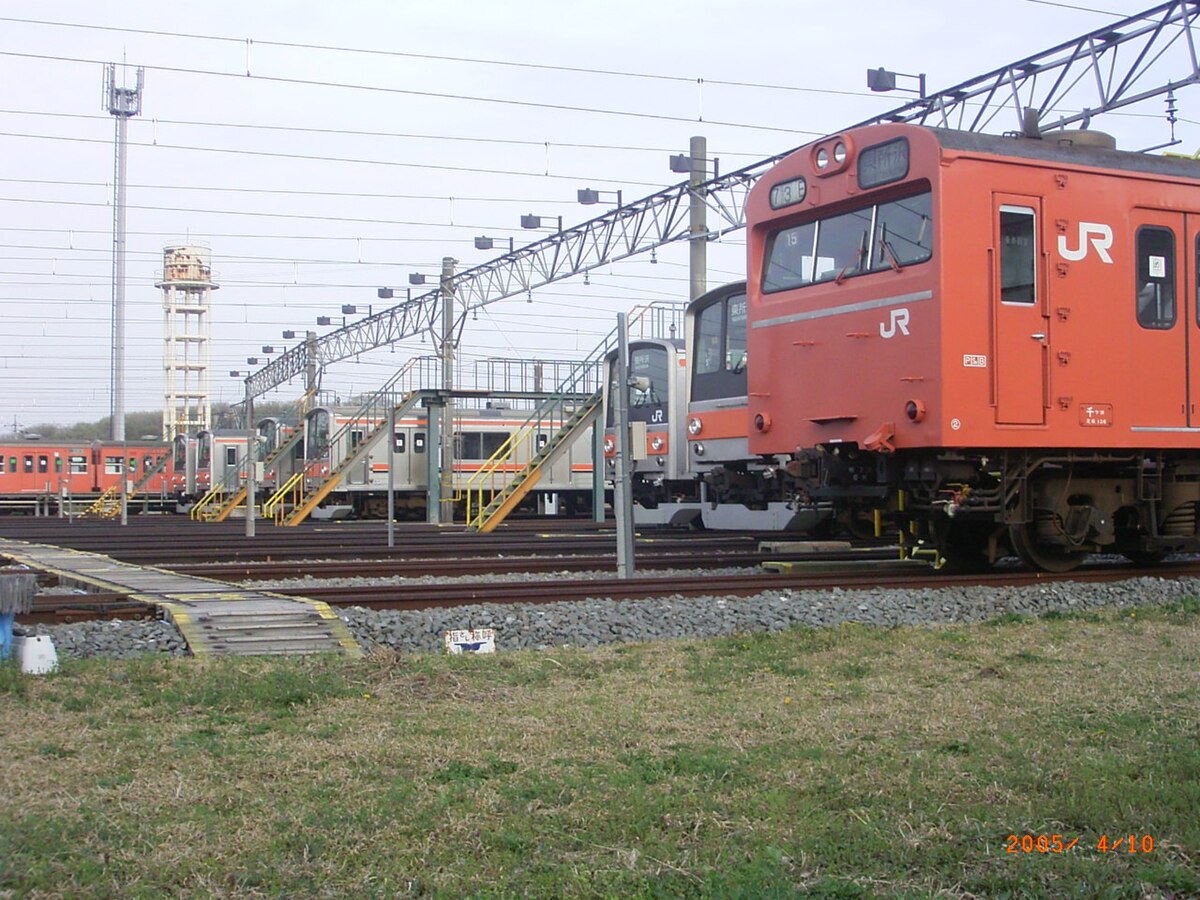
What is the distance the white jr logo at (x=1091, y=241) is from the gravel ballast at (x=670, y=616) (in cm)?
296

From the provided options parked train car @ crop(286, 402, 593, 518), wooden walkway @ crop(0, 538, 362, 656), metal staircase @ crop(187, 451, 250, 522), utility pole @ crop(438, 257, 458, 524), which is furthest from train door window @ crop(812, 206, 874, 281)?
metal staircase @ crop(187, 451, 250, 522)

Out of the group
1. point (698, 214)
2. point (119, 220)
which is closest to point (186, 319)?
point (119, 220)

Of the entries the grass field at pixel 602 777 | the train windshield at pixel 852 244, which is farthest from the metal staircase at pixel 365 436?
the grass field at pixel 602 777

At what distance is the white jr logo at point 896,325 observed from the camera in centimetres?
1108

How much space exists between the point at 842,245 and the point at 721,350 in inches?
268

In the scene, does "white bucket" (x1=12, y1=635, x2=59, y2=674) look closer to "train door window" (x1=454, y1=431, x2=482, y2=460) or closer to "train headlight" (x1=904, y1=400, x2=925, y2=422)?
"train headlight" (x1=904, y1=400, x2=925, y2=422)

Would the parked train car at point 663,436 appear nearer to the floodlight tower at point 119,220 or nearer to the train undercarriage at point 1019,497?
the train undercarriage at point 1019,497

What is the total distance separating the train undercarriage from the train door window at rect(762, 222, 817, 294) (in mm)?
1749

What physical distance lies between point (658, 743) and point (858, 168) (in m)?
7.37

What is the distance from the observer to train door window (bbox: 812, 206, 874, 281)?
1164 cm

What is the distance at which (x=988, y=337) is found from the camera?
35.9 ft

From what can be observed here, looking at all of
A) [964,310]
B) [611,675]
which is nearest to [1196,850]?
[611,675]

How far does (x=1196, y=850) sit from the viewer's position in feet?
13.5
